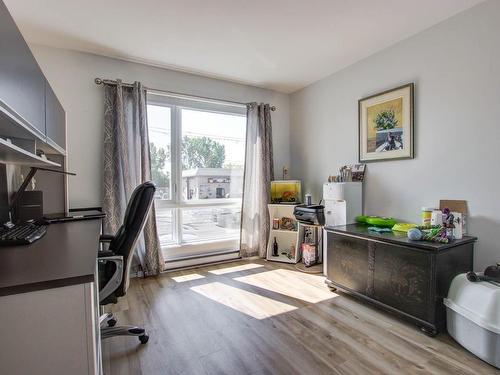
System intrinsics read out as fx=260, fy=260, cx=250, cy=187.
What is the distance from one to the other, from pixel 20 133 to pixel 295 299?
2400 mm

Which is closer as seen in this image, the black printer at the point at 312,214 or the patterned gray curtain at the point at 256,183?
the black printer at the point at 312,214

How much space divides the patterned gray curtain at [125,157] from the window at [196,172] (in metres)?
0.23

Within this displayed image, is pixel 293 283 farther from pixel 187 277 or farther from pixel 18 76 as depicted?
pixel 18 76

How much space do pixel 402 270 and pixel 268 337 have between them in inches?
44.2

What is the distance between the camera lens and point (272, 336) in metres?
1.85

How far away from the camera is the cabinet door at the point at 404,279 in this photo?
184 cm

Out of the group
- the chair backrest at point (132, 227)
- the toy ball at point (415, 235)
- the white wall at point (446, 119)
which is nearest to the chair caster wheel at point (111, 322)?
the chair backrest at point (132, 227)

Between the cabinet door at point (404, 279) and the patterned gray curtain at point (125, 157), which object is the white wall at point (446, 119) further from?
the patterned gray curtain at point (125, 157)

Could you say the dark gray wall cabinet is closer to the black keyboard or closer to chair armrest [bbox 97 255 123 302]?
the black keyboard

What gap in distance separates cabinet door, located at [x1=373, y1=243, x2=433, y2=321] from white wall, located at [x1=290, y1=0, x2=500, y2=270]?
2.09ft

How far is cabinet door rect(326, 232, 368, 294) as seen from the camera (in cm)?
229

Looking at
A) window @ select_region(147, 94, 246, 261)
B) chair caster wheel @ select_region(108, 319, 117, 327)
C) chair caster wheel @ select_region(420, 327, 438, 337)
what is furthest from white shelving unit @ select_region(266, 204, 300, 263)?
chair caster wheel @ select_region(108, 319, 117, 327)

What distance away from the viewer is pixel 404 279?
6.45 feet

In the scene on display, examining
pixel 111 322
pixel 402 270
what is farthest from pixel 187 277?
pixel 402 270
